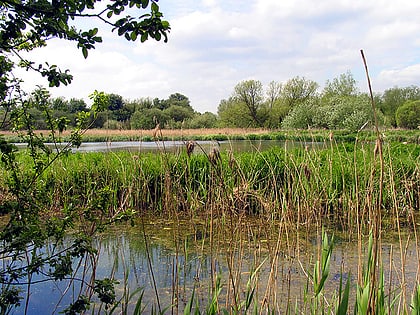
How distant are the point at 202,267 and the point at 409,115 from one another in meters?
41.1

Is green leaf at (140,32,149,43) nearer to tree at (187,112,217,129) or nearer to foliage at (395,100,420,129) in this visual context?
tree at (187,112,217,129)

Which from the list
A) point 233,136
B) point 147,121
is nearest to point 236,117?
point 147,121

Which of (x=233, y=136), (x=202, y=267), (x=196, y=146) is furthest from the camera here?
(x=233, y=136)

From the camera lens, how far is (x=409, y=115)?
1554 inches

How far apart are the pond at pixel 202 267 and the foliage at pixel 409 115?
3865cm

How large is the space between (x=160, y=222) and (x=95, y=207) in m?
3.31

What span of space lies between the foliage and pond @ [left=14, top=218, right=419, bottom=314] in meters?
38.6

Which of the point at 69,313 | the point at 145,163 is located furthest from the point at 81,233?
the point at 145,163

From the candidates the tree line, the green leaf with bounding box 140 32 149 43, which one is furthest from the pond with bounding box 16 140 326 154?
the tree line

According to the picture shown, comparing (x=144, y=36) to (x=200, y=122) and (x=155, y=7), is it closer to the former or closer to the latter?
(x=155, y=7)

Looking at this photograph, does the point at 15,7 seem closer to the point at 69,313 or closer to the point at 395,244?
the point at 69,313

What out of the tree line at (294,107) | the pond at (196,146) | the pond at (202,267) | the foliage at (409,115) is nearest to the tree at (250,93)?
the tree line at (294,107)

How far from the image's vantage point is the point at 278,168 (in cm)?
606

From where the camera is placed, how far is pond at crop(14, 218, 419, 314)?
2664 mm
